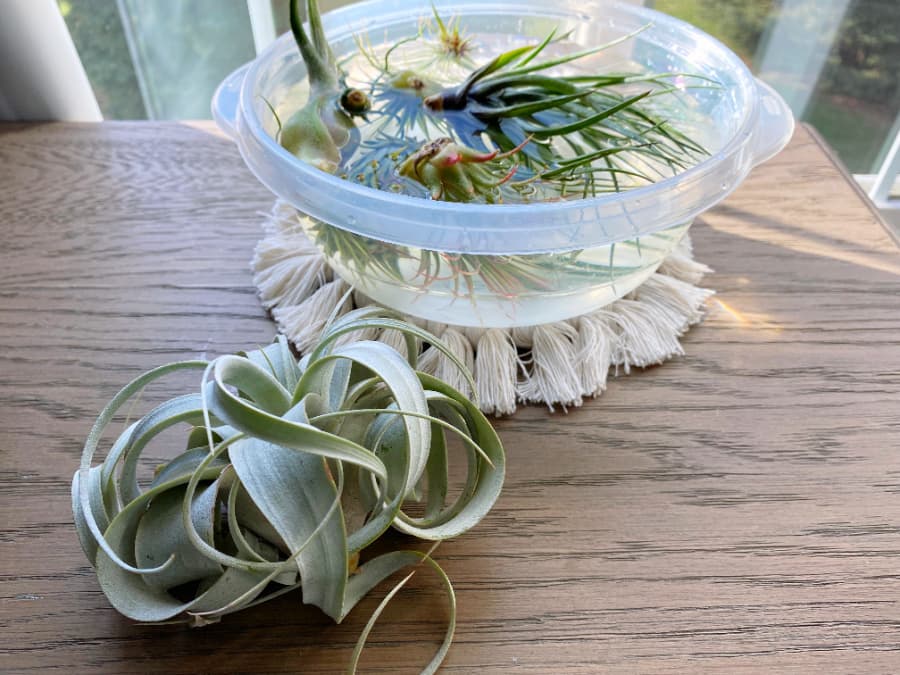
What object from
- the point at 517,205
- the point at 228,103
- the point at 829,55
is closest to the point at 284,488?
the point at 517,205

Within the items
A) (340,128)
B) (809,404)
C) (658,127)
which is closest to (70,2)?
(340,128)

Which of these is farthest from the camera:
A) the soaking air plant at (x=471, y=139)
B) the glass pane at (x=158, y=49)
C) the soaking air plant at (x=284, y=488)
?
the glass pane at (x=158, y=49)

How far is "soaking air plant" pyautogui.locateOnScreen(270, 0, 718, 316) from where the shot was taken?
356 mm

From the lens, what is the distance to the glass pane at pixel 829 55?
2.70ft

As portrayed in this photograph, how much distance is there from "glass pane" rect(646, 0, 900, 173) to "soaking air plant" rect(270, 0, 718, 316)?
15.9 inches

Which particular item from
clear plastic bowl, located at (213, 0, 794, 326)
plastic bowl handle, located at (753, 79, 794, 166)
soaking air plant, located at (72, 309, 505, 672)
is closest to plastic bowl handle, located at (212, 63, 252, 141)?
clear plastic bowl, located at (213, 0, 794, 326)

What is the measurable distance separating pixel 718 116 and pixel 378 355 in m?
0.28

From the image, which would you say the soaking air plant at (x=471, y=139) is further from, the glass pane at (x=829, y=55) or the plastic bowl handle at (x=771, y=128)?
the glass pane at (x=829, y=55)

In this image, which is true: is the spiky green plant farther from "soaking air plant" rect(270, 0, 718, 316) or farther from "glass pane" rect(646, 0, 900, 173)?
"glass pane" rect(646, 0, 900, 173)

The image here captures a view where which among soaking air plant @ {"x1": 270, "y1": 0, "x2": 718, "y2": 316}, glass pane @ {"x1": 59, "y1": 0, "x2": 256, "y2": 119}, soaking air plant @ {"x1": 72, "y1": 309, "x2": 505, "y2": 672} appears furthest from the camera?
glass pane @ {"x1": 59, "y1": 0, "x2": 256, "y2": 119}

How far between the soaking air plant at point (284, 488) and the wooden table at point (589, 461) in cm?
3

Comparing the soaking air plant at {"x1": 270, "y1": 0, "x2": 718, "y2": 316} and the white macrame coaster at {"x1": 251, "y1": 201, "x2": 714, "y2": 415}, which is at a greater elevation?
the soaking air plant at {"x1": 270, "y1": 0, "x2": 718, "y2": 316}

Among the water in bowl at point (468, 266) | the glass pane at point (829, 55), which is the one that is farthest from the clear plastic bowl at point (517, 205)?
the glass pane at point (829, 55)

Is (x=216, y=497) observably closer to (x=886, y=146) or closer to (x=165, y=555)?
(x=165, y=555)
